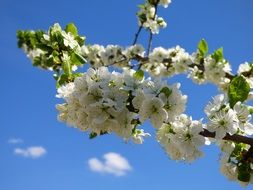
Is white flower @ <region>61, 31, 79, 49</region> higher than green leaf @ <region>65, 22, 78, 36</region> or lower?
lower

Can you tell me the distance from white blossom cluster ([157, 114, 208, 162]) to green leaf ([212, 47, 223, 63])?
3.41 m

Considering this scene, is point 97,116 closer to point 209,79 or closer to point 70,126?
point 70,126

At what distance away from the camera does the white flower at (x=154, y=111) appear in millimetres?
2131

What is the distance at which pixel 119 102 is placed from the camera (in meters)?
2.15

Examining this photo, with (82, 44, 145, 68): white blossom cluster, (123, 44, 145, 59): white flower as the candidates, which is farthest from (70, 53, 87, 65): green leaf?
(82, 44, 145, 68): white blossom cluster

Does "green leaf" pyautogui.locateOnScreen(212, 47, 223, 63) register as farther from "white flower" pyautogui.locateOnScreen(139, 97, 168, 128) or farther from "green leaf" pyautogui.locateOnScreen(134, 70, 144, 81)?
"white flower" pyautogui.locateOnScreen(139, 97, 168, 128)

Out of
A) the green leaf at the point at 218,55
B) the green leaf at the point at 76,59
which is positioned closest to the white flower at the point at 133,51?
the green leaf at the point at 218,55

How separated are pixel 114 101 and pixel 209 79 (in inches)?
188

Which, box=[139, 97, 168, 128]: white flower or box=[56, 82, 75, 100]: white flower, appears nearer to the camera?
box=[139, 97, 168, 128]: white flower

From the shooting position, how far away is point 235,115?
2.29 meters

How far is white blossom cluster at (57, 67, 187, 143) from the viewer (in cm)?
215

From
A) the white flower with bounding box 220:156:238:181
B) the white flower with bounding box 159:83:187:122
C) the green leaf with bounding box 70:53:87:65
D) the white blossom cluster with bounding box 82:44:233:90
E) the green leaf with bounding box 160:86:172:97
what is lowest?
the white flower with bounding box 220:156:238:181

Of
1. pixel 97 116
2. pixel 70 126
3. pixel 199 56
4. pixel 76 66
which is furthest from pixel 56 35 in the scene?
pixel 199 56

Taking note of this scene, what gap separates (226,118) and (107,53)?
24.3ft
